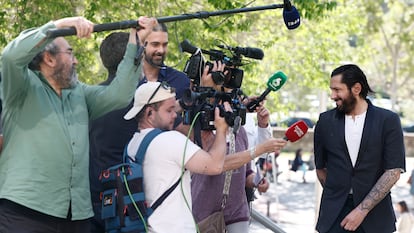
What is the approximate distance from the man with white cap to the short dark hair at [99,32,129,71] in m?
0.86

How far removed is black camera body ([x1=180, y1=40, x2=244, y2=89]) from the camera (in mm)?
5270

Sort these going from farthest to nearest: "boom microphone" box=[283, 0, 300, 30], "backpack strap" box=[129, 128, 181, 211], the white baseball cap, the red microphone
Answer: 1. "boom microphone" box=[283, 0, 300, 30]
2. the red microphone
3. the white baseball cap
4. "backpack strap" box=[129, 128, 181, 211]

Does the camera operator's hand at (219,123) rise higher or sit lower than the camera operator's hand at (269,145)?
higher

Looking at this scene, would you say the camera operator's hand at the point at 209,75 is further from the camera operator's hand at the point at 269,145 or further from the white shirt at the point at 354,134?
the white shirt at the point at 354,134

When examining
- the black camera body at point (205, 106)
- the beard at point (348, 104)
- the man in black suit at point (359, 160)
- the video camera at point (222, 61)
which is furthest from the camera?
the beard at point (348, 104)

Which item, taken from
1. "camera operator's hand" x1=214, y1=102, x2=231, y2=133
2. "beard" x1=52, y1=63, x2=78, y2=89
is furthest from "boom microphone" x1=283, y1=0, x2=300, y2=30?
"beard" x1=52, y1=63, x2=78, y2=89

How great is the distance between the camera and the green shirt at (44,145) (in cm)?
448

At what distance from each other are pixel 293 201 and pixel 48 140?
2152 cm

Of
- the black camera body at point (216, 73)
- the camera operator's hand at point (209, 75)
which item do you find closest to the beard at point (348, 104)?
the black camera body at point (216, 73)

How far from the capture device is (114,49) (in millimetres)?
5648

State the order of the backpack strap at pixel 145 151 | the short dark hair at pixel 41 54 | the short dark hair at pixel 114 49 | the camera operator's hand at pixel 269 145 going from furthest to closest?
the short dark hair at pixel 114 49, the camera operator's hand at pixel 269 145, the backpack strap at pixel 145 151, the short dark hair at pixel 41 54

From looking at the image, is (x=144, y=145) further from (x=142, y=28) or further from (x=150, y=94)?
(x=142, y=28)

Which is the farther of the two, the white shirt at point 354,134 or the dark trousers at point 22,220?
the white shirt at point 354,134

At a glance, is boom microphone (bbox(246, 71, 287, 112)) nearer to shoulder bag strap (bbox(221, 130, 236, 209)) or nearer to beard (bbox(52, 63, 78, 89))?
shoulder bag strap (bbox(221, 130, 236, 209))
